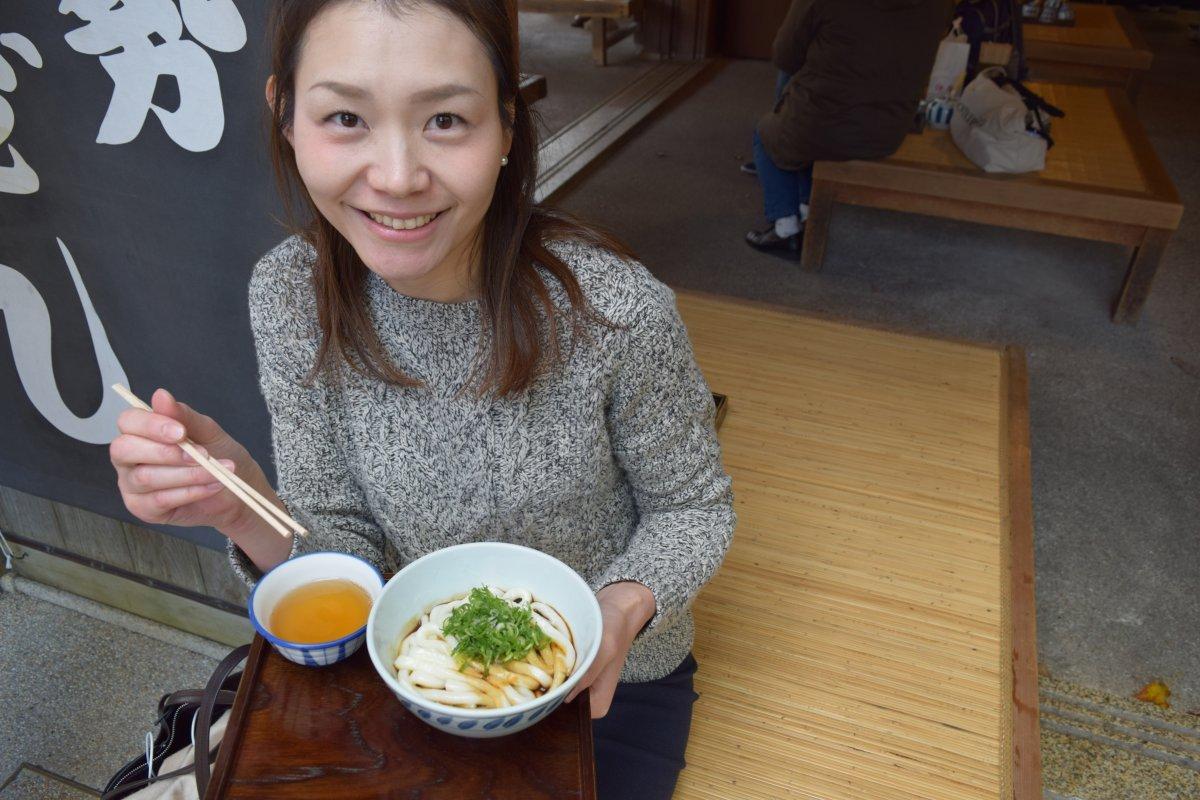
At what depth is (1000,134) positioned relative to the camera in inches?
142

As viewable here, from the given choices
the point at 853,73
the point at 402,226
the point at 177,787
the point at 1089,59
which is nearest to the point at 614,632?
the point at 402,226

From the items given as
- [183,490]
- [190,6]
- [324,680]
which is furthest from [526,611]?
[190,6]

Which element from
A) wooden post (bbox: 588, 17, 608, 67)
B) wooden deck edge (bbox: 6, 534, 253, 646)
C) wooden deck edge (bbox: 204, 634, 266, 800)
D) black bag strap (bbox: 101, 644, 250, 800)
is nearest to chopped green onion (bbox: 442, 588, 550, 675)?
wooden deck edge (bbox: 204, 634, 266, 800)

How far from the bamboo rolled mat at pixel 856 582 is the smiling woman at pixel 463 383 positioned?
0.37 metres

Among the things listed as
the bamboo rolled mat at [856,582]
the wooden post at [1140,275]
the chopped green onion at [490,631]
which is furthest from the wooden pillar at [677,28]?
the chopped green onion at [490,631]

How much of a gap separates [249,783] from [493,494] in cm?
47

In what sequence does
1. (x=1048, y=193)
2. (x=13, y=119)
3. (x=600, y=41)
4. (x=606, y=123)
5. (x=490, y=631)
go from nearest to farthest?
1. (x=490, y=631)
2. (x=13, y=119)
3. (x=1048, y=193)
4. (x=606, y=123)
5. (x=600, y=41)

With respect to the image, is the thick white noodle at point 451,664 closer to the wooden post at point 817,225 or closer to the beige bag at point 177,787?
the beige bag at point 177,787

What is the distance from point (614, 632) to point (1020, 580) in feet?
4.29

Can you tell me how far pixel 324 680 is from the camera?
37.7 inches

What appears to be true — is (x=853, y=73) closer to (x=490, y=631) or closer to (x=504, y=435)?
(x=504, y=435)

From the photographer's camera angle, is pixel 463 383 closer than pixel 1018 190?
Yes

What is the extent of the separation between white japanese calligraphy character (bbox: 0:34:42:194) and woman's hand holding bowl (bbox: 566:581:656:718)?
4.63 feet


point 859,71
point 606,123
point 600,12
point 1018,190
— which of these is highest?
point 859,71
